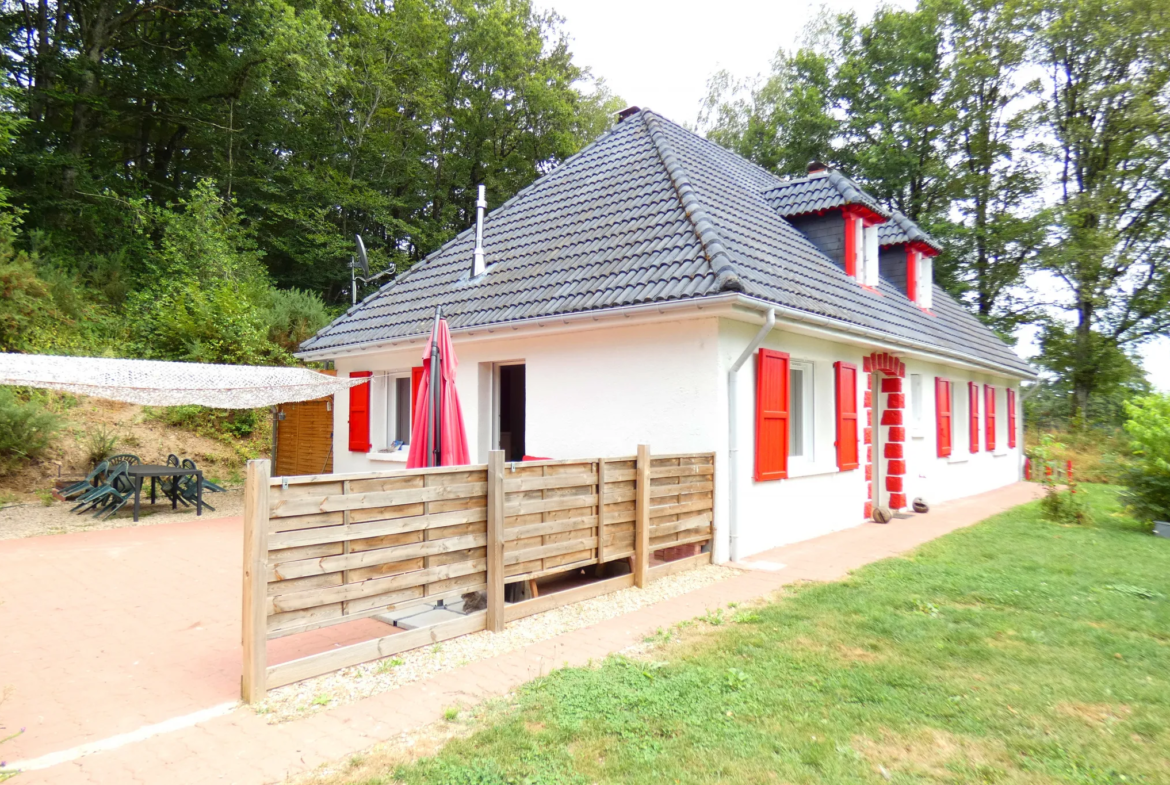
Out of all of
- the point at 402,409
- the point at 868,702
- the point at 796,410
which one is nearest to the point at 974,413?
the point at 796,410

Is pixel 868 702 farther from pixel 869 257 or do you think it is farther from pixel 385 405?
pixel 869 257

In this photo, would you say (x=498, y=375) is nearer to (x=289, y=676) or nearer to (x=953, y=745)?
(x=289, y=676)

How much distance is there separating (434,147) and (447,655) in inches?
979

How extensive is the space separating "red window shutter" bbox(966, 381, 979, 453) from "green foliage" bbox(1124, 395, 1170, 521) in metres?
4.23

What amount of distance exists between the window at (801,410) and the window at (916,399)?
4.39m

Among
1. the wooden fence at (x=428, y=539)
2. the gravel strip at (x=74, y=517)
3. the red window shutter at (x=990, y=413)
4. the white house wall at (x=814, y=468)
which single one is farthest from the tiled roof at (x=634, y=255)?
the gravel strip at (x=74, y=517)

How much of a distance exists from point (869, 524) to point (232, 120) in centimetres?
2121

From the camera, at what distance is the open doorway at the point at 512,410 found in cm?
1107

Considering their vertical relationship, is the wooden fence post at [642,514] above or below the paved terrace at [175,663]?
above

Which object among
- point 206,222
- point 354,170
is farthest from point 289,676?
point 354,170

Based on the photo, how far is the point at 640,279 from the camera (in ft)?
25.5

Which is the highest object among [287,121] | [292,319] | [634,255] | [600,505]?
[287,121]

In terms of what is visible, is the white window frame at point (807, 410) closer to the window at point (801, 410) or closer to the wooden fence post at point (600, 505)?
the window at point (801, 410)

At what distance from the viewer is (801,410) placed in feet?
29.8
